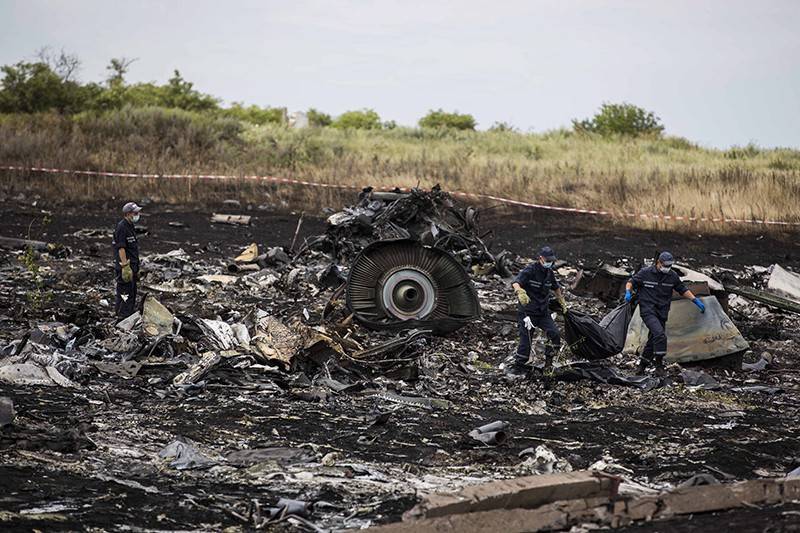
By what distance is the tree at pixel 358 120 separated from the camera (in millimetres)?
57188

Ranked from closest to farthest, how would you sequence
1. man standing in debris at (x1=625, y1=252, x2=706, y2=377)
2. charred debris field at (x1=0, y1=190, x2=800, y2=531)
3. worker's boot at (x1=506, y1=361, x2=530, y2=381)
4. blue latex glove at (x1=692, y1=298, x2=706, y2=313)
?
charred debris field at (x1=0, y1=190, x2=800, y2=531) < worker's boot at (x1=506, y1=361, x2=530, y2=381) < man standing in debris at (x1=625, y1=252, x2=706, y2=377) < blue latex glove at (x1=692, y1=298, x2=706, y2=313)

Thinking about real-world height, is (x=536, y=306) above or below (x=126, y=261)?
below

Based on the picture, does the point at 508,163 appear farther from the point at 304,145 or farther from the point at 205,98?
the point at 205,98

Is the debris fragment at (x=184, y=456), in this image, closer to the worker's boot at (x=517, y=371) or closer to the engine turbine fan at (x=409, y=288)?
the worker's boot at (x=517, y=371)

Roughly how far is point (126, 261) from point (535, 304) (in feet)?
16.8

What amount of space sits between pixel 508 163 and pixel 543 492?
24.5 metres

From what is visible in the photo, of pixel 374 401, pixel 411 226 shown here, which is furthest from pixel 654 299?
pixel 411 226

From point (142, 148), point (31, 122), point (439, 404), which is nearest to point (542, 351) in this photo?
point (439, 404)

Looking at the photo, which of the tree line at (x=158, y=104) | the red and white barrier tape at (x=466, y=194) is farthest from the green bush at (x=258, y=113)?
the red and white barrier tape at (x=466, y=194)

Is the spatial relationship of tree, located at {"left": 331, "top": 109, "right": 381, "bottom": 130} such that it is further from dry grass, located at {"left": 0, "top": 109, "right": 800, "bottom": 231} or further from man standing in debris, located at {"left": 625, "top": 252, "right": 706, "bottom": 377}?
man standing in debris, located at {"left": 625, "top": 252, "right": 706, "bottom": 377}

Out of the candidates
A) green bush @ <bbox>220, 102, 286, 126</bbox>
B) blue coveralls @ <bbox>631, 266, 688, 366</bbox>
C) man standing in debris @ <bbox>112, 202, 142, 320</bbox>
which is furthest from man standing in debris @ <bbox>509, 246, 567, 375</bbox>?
green bush @ <bbox>220, 102, 286, 126</bbox>

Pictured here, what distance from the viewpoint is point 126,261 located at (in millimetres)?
12461

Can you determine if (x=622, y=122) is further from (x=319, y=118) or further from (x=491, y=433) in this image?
(x=491, y=433)

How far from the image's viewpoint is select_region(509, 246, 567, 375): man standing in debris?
11.0 m
